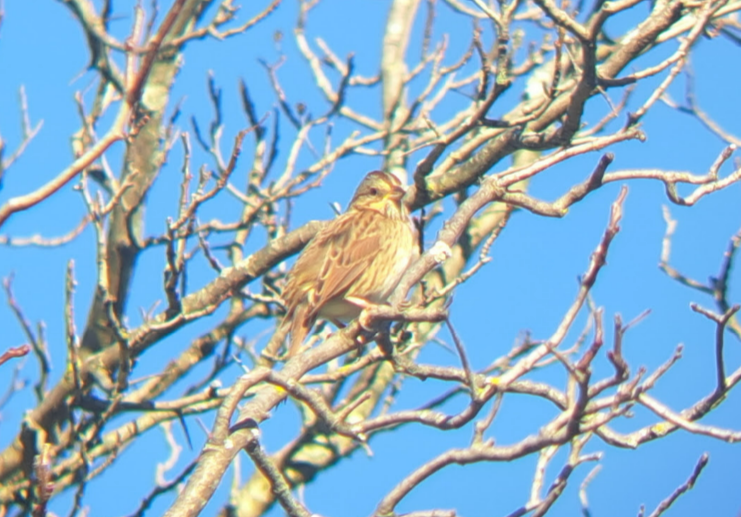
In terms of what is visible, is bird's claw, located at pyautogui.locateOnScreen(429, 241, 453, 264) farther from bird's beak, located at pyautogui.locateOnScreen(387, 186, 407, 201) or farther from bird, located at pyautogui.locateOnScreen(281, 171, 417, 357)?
bird's beak, located at pyautogui.locateOnScreen(387, 186, 407, 201)

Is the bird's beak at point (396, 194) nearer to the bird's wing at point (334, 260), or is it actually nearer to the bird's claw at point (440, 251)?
the bird's wing at point (334, 260)

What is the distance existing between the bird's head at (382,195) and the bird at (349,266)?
0.03 ft

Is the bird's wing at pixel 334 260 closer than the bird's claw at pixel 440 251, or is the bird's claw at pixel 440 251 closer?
the bird's claw at pixel 440 251

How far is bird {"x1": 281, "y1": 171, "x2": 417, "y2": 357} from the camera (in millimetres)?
6328

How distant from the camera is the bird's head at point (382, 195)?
7.12 metres

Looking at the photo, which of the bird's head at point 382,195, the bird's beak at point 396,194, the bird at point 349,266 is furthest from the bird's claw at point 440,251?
A: the bird's beak at point 396,194

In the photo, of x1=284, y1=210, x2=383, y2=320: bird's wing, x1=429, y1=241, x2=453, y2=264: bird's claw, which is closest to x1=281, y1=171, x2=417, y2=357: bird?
x1=284, y1=210, x2=383, y2=320: bird's wing

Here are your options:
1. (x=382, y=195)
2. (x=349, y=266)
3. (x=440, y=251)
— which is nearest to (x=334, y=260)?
(x=349, y=266)

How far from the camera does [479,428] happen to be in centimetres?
314

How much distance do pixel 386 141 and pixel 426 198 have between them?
9.82ft

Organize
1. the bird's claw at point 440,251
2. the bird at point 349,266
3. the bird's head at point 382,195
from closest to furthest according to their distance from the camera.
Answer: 1. the bird's claw at point 440,251
2. the bird at point 349,266
3. the bird's head at point 382,195

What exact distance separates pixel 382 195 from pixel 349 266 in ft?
2.86

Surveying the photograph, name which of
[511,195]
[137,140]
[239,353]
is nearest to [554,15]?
[511,195]

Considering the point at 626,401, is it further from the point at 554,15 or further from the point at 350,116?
the point at 350,116
